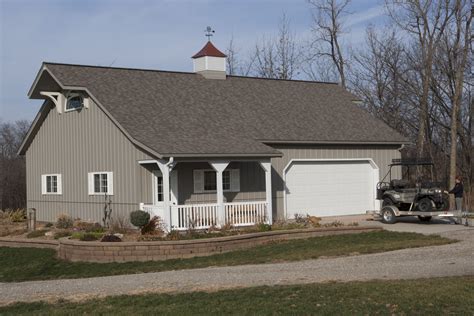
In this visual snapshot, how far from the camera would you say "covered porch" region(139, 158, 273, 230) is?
20.7 meters

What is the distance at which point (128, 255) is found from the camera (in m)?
18.1

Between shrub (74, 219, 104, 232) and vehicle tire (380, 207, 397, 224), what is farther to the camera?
vehicle tire (380, 207, 397, 224)

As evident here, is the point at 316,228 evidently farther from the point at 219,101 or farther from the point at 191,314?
the point at 191,314

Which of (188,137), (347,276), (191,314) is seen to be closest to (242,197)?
(188,137)

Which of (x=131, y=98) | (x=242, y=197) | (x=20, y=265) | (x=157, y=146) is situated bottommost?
(x=20, y=265)

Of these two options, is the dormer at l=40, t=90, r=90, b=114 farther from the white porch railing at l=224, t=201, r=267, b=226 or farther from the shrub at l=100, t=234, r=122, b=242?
the shrub at l=100, t=234, r=122, b=242

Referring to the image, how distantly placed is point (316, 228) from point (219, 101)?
310 inches

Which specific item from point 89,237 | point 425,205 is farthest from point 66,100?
point 425,205

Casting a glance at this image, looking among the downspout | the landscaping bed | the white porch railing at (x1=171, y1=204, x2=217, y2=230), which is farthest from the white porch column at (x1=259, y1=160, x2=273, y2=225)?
the landscaping bed

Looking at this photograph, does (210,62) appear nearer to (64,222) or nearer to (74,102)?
(74,102)

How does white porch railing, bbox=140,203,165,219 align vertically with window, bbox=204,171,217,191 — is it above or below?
below

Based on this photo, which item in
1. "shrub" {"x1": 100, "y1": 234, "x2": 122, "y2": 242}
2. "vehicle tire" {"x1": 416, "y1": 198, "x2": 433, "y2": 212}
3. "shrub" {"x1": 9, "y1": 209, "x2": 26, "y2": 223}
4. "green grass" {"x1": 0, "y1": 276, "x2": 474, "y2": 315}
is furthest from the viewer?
"shrub" {"x1": 9, "y1": 209, "x2": 26, "y2": 223}

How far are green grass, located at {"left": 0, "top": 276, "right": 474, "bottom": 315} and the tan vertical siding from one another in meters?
10.9

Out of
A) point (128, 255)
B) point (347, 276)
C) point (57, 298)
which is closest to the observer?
point (57, 298)
